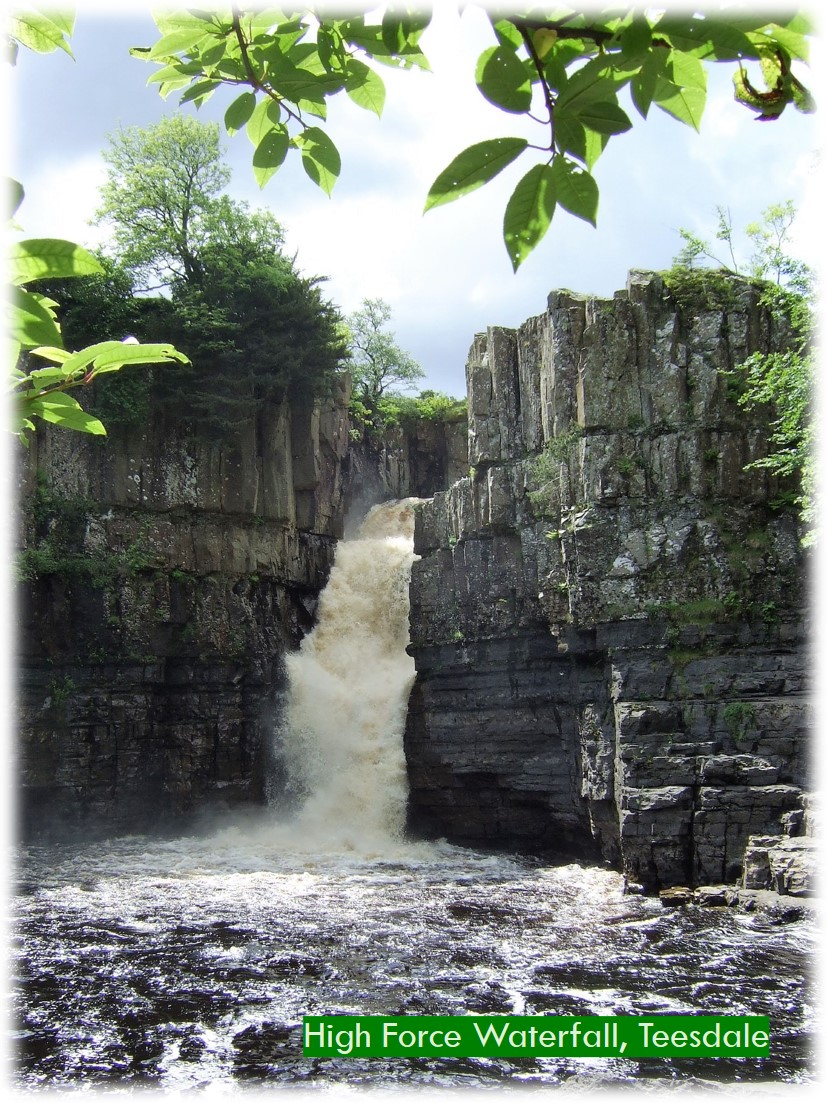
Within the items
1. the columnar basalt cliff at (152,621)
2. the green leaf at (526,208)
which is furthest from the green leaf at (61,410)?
the columnar basalt cliff at (152,621)

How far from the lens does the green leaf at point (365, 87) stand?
2590mm

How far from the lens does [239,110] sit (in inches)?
107

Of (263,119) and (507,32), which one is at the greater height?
(263,119)

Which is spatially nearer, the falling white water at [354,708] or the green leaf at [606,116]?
the green leaf at [606,116]

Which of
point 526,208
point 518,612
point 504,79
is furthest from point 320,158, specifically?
point 518,612

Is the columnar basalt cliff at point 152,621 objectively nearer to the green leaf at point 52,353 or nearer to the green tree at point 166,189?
the green tree at point 166,189

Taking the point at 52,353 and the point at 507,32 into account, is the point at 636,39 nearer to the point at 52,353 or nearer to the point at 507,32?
the point at 507,32

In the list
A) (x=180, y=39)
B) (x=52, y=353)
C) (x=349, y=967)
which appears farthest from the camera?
(x=349, y=967)

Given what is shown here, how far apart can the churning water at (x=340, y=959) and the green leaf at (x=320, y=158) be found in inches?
352

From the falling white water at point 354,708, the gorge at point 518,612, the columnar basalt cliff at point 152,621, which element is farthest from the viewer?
the falling white water at point 354,708

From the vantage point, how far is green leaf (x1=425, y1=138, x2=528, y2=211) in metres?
1.97

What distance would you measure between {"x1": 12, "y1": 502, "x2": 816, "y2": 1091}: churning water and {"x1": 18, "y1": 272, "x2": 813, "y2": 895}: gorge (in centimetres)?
201

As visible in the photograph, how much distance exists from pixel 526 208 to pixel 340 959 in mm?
14052

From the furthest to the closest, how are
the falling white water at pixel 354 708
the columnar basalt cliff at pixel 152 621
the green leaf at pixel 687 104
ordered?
the falling white water at pixel 354 708 → the columnar basalt cliff at pixel 152 621 → the green leaf at pixel 687 104
